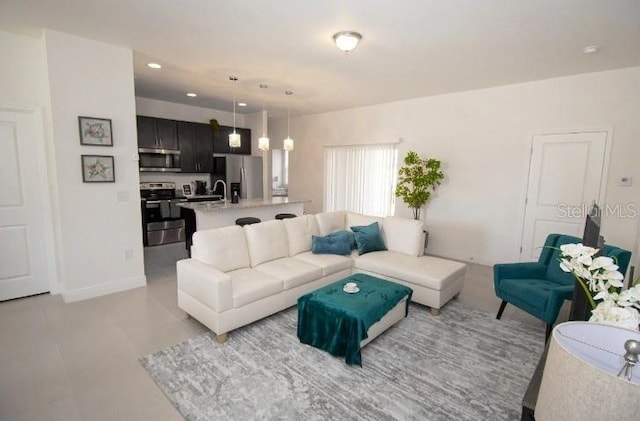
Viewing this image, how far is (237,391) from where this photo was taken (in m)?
2.15

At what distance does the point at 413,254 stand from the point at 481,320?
1076 millimetres

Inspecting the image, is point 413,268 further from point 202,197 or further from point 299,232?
point 202,197

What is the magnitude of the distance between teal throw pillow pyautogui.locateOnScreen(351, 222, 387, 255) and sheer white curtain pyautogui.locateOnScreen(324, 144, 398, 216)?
222 cm

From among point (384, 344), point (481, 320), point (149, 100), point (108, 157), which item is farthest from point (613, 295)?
point (149, 100)

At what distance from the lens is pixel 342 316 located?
249cm

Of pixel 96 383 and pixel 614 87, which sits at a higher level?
pixel 614 87

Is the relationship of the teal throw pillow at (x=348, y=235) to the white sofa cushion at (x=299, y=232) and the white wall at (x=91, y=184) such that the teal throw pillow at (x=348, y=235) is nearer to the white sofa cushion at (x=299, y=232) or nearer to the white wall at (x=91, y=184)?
the white sofa cushion at (x=299, y=232)

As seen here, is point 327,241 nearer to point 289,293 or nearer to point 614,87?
point 289,293

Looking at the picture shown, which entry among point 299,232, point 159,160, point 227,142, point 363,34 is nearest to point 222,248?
point 299,232

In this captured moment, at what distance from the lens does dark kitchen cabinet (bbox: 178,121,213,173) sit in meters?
6.57

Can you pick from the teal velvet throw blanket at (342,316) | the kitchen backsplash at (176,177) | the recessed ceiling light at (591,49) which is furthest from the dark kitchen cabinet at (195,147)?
the recessed ceiling light at (591,49)

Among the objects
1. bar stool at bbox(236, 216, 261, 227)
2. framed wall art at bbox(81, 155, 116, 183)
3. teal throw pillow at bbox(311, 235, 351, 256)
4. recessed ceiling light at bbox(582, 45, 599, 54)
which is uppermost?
recessed ceiling light at bbox(582, 45, 599, 54)

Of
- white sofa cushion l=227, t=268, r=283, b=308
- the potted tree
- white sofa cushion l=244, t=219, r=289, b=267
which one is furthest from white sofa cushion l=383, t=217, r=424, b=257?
white sofa cushion l=227, t=268, r=283, b=308

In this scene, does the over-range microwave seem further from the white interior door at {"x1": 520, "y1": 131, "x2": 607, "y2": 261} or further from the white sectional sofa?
the white interior door at {"x1": 520, "y1": 131, "x2": 607, "y2": 261}
